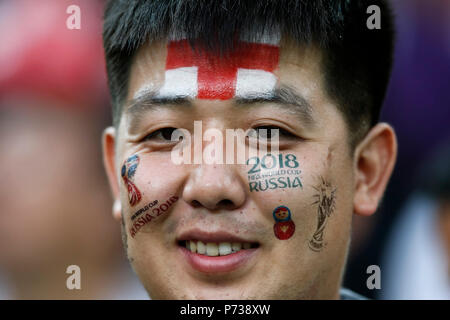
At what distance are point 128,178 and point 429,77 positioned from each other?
348 cm

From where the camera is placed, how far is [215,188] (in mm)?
2373

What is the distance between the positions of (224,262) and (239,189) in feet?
1.06

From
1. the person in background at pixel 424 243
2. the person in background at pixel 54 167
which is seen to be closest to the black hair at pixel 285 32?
the person in background at pixel 54 167

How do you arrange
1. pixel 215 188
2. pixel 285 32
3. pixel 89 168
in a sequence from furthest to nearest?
1. pixel 89 168
2. pixel 285 32
3. pixel 215 188

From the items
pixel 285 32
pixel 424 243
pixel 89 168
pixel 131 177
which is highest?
pixel 285 32

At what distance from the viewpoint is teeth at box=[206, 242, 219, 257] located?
8.15ft

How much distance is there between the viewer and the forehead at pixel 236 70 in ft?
8.31

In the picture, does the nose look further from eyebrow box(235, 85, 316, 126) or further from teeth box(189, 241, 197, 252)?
eyebrow box(235, 85, 316, 126)

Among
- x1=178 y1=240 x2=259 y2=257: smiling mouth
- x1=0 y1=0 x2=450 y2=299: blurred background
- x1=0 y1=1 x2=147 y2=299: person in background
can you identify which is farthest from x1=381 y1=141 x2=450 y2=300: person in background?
x1=178 y1=240 x2=259 y2=257: smiling mouth

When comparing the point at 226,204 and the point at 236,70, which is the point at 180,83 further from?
the point at 226,204

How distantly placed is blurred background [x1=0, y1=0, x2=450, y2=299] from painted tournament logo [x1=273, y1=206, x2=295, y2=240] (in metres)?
2.44

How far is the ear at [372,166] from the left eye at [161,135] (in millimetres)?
900

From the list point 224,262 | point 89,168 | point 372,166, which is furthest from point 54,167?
point 372,166
